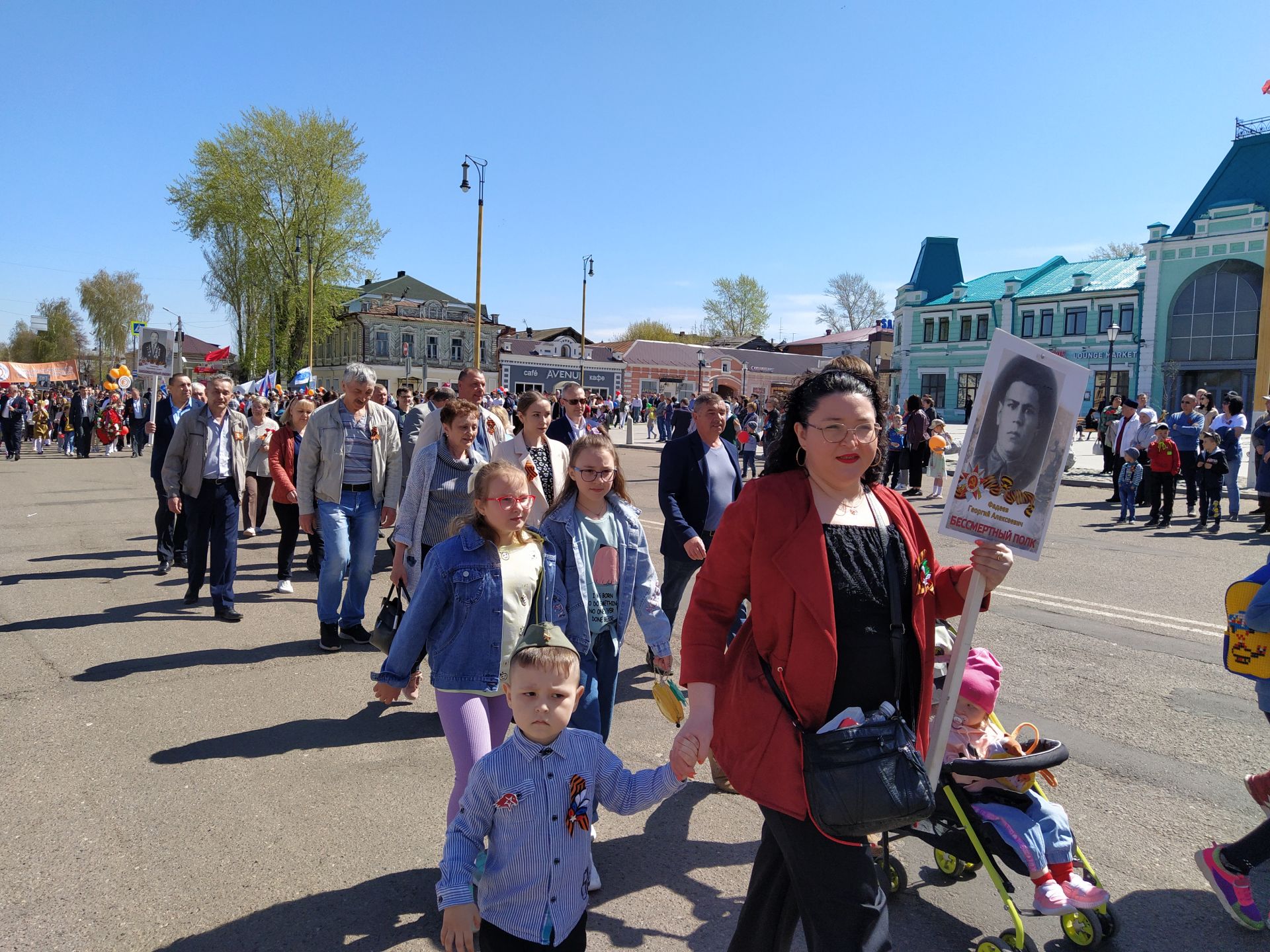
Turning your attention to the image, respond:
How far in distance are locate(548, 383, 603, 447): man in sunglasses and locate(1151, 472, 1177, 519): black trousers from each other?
10.1 meters

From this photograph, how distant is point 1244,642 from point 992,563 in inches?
51.9

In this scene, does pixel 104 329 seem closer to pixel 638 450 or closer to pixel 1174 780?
pixel 638 450

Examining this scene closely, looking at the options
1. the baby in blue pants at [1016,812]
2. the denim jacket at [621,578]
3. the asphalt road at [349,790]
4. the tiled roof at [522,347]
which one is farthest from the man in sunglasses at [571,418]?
the tiled roof at [522,347]

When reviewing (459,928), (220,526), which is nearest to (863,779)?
(459,928)

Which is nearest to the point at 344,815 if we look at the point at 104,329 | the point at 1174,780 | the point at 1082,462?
the point at 1174,780

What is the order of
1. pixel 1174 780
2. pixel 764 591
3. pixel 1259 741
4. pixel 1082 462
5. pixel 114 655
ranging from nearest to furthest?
pixel 764 591, pixel 1174 780, pixel 1259 741, pixel 114 655, pixel 1082 462

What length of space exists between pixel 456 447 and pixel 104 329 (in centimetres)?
9284

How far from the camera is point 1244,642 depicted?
305cm

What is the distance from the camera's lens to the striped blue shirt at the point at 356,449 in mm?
6285

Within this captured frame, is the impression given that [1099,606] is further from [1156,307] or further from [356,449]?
[1156,307]

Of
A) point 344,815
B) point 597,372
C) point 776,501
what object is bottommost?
point 344,815

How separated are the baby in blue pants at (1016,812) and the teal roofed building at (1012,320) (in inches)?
1938

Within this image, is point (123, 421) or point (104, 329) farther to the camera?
point (104, 329)

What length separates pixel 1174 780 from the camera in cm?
418
